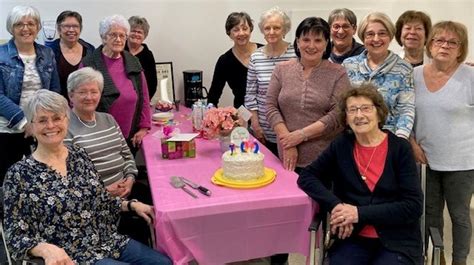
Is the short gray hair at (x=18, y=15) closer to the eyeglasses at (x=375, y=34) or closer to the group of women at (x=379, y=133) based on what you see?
the group of women at (x=379, y=133)

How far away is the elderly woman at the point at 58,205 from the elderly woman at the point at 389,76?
1.24m

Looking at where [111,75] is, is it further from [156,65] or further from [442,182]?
[442,182]

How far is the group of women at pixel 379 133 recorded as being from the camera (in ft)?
6.20

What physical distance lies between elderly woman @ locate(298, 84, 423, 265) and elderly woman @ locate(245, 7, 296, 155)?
872mm

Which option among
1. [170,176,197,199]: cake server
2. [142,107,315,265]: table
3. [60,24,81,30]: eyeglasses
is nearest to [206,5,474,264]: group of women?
[142,107,315,265]: table

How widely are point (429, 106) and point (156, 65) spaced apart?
248 cm

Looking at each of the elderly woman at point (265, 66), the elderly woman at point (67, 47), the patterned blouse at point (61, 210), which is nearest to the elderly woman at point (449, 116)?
the elderly woman at point (265, 66)

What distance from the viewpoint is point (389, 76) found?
7.34 feet

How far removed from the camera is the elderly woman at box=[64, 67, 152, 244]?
7.34ft

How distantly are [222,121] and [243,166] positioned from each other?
1.51 ft

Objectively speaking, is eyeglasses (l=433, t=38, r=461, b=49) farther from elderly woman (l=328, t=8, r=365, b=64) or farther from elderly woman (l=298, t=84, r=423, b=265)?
elderly woman (l=328, t=8, r=365, b=64)

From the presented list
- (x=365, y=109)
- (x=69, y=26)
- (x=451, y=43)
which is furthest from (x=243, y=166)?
(x=69, y=26)

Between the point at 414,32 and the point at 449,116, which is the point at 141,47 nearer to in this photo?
the point at 414,32

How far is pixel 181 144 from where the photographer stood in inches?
95.2
